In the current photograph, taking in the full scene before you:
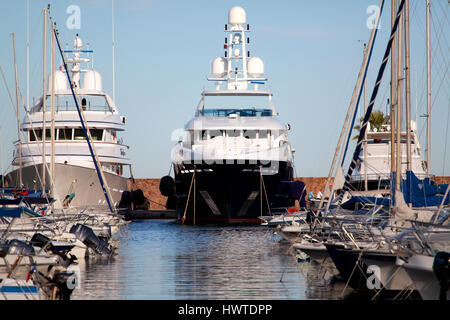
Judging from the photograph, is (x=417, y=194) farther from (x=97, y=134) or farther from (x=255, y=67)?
(x=97, y=134)

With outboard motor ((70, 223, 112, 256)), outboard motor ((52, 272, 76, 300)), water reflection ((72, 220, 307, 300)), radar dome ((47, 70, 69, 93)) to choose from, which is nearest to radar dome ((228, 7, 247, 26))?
radar dome ((47, 70, 69, 93))

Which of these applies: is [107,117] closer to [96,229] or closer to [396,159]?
[96,229]

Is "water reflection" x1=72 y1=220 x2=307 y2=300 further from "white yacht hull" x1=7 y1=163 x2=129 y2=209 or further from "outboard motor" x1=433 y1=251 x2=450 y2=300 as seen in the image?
"white yacht hull" x1=7 y1=163 x2=129 y2=209

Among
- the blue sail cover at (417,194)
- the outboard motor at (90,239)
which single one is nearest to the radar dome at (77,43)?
the outboard motor at (90,239)

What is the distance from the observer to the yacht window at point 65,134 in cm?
4694

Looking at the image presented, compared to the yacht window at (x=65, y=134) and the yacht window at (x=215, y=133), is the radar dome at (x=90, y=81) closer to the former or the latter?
the yacht window at (x=65, y=134)

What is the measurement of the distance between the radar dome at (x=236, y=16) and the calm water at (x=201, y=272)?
920 inches

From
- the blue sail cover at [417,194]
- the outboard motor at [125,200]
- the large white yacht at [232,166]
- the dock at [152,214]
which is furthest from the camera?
the dock at [152,214]

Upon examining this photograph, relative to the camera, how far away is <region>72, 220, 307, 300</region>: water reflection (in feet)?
49.9

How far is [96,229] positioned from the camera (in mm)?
25172

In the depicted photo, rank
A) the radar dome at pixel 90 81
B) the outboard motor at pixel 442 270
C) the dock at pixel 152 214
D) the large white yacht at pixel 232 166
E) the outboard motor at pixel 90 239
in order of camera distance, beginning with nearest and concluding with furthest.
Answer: the outboard motor at pixel 442 270
the outboard motor at pixel 90 239
the large white yacht at pixel 232 166
the radar dome at pixel 90 81
the dock at pixel 152 214

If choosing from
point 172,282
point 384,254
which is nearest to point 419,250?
point 384,254
